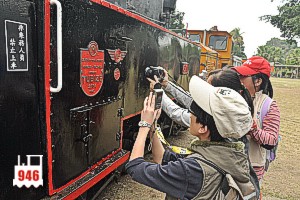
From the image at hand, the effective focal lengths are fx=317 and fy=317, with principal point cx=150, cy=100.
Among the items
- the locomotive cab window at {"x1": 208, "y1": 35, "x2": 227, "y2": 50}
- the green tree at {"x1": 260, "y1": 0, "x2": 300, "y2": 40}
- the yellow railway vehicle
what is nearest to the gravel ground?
the yellow railway vehicle

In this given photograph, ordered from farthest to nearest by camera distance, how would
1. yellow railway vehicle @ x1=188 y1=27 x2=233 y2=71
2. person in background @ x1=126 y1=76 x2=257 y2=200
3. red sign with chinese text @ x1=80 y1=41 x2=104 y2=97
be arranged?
yellow railway vehicle @ x1=188 y1=27 x2=233 y2=71, red sign with chinese text @ x1=80 y1=41 x2=104 y2=97, person in background @ x1=126 y1=76 x2=257 y2=200

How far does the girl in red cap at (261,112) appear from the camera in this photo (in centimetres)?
214

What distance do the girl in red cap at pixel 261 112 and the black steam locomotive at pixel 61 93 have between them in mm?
1165

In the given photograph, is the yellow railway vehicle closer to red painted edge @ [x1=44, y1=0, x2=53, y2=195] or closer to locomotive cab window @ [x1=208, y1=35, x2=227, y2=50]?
locomotive cab window @ [x1=208, y1=35, x2=227, y2=50]

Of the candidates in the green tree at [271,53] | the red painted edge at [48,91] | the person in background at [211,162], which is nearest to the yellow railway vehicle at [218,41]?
the red painted edge at [48,91]

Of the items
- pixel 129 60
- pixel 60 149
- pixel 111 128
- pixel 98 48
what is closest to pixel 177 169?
pixel 60 149

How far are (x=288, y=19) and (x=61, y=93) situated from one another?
19.8 m

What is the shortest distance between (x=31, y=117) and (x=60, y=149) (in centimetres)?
36

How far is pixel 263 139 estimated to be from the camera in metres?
2.09

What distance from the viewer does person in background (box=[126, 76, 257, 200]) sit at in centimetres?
137

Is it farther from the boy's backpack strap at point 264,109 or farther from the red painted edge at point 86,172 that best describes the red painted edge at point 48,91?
the boy's backpack strap at point 264,109

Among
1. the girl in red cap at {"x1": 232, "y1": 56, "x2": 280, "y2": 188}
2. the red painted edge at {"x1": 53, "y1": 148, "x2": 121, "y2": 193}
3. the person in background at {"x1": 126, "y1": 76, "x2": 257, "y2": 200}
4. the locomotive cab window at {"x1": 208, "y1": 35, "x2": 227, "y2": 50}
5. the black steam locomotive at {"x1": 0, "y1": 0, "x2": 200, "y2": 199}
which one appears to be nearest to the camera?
the person in background at {"x1": 126, "y1": 76, "x2": 257, "y2": 200}

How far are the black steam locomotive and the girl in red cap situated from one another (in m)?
1.16

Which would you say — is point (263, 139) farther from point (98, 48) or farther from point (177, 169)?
point (98, 48)
